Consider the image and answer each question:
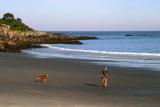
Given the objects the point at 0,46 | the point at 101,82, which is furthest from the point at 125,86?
the point at 0,46

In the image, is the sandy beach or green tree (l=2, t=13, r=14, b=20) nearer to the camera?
the sandy beach

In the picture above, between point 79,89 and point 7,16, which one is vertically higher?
point 7,16

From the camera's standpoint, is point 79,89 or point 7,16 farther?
point 7,16

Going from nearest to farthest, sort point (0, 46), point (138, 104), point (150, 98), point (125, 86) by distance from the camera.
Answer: point (138, 104)
point (150, 98)
point (125, 86)
point (0, 46)

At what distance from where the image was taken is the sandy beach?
19.4 m

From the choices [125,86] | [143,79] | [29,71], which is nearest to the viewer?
[125,86]

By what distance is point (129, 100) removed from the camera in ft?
67.1

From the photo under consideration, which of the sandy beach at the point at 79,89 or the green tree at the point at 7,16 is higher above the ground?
the green tree at the point at 7,16

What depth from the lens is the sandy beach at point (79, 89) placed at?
19438 mm

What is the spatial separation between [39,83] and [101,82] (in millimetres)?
3956

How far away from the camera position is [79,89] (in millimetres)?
24062

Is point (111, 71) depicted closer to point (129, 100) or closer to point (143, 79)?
point (143, 79)

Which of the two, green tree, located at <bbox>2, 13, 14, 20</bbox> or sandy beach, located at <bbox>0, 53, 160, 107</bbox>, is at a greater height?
green tree, located at <bbox>2, 13, 14, 20</bbox>

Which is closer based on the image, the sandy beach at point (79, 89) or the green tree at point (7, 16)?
the sandy beach at point (79, 89)
